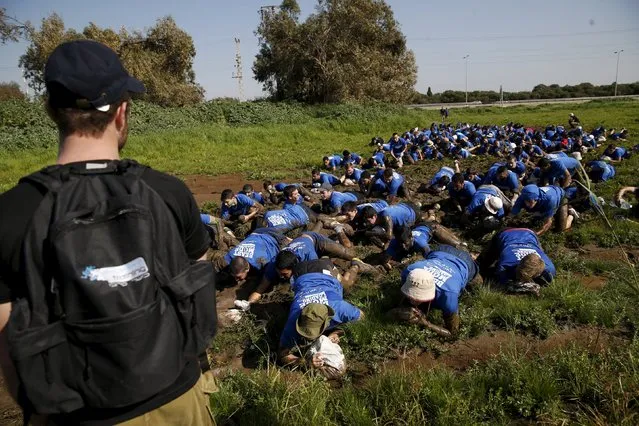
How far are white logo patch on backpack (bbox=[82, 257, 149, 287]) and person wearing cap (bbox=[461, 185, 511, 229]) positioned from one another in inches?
272

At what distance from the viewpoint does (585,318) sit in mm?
4090

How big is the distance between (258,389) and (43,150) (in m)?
16.7

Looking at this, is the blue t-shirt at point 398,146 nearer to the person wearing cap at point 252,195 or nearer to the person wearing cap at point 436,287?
the person wearing cap at point 252,195

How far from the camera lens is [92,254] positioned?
1138mm

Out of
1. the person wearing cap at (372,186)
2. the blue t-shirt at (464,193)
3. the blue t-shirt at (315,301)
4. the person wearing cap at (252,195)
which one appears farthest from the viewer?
the person wearing cap at (372,186)

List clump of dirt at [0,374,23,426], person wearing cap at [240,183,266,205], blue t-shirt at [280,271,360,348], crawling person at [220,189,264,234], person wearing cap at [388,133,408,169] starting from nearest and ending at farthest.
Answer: clump of dirt at [0,374,23,426], blue t-shirt at [280,271,360,348], crawling person at [220,189,264,234], person wearing cap at [240,183,266,205], person wearing cap at [388,133,408,169]

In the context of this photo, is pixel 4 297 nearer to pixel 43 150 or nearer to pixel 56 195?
pixel 56 195

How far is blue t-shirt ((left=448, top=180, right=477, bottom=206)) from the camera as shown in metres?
8.36

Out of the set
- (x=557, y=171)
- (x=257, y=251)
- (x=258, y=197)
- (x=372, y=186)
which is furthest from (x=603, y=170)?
(x=257, y=251)

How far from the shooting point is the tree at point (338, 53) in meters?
31.3

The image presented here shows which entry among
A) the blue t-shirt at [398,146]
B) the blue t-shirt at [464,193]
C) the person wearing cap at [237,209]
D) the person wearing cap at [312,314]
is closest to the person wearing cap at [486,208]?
the blue t-shirt at [464,193]

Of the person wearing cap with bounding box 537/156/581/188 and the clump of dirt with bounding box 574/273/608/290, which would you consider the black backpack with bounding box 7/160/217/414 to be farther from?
the person wearing cap with bounding box 537/156/581/188

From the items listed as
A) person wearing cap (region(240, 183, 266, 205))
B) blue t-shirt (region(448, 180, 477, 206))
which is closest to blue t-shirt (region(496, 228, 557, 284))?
blue t-shirt (region(448, 180, 477, 206))

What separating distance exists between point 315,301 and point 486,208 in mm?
4635
